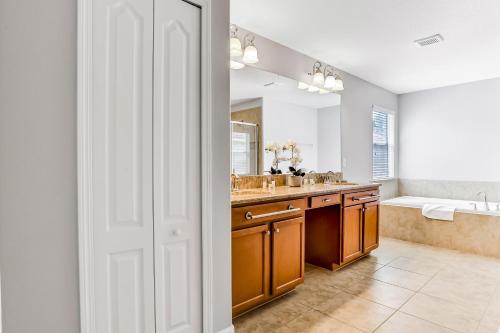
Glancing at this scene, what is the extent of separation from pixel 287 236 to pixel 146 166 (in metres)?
1.30

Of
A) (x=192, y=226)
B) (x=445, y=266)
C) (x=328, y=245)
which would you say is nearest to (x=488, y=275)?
(x=445, y=266)

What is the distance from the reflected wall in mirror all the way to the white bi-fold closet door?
1.11 m

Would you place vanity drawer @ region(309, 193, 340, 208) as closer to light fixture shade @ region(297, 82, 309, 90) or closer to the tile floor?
the tile floor

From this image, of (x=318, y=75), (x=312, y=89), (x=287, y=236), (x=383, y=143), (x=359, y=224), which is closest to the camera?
(x=287, y=236)

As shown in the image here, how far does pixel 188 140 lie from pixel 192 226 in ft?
1.61

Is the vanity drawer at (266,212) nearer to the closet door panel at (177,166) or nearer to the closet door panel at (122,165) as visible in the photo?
the closet door panel at (177,166)

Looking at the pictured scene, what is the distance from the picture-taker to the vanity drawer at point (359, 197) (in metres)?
2.94

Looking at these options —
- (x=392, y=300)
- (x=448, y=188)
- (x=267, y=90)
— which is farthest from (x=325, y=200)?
(x=448, y=188)

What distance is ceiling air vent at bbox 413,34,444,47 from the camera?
2862mm

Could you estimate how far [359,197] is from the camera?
3.12 metres

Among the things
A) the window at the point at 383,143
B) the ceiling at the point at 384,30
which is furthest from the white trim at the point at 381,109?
the ceiling at the point at 384,30

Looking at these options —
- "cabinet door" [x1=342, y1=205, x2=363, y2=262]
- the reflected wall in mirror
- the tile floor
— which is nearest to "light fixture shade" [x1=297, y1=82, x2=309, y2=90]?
the reflected wall in mirror

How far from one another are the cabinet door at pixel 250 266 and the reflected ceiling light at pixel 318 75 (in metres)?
2.07

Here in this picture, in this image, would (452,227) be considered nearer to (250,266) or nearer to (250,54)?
(250,266)
